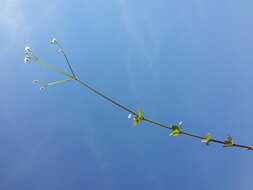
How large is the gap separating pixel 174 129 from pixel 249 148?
1.03 metres

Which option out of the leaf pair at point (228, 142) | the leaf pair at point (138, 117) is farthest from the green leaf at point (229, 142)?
the leaf pair at point (138, 117)

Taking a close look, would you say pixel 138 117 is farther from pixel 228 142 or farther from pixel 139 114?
pixel 228 142

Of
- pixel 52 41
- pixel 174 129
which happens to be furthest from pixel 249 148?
pixel 52 41

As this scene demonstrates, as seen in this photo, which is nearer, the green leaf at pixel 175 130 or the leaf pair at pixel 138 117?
the green leaf at pixel 175 130

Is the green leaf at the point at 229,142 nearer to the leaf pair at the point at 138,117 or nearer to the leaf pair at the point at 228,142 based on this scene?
the leaf pair at the point at 228,142

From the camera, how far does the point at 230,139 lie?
4.64 metres

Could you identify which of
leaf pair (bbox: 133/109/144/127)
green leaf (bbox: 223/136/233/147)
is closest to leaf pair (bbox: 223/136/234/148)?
green leaf (bbox: 223/136/233/147)

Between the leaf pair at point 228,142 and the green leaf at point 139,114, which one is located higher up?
the green leaf at point 139,114

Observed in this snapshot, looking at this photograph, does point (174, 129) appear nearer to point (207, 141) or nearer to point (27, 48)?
point (207, 141)

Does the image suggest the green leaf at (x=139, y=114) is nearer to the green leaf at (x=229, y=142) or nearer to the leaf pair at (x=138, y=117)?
the leaf pair at (x=138, y=117)

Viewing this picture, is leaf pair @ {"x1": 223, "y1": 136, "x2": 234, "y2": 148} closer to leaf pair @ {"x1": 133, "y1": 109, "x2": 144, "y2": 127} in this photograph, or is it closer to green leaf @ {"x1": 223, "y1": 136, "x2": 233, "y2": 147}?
green leaf @ {"x1": 223, "y1": 136, "x2": 233, "y2": 147}

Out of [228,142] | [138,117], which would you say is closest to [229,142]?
[228,142]

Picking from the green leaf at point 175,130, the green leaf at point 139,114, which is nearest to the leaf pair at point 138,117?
the green leaf at point 139,114

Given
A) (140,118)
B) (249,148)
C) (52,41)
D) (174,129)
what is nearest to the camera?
(249,148)
